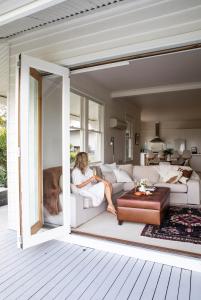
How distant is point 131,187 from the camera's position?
5688 mm

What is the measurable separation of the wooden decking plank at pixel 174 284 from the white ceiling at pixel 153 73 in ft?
11.1

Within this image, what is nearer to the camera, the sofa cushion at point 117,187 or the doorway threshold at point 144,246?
the doorway threshold at point 144,246

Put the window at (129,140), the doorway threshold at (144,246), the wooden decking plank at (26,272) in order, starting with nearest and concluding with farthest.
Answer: the wooden decking plank at (26,272)
the doorway threshold at (144,246)
the window at (129,140)

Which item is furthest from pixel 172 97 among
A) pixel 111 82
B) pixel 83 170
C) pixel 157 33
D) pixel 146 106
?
pixel 157 33

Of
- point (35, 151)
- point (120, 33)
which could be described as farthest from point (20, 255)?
point (120, 33)

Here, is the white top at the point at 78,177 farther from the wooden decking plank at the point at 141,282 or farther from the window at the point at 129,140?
the window at the point at 129,140

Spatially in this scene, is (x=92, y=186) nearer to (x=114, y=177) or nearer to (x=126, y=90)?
(x=114, y=177)

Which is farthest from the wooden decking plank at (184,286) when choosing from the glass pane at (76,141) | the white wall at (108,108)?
the white wall at (108,108)

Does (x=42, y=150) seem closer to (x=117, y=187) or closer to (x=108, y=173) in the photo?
(x=117, y=187)

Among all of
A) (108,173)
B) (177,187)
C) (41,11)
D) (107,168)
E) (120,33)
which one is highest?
(41,11)

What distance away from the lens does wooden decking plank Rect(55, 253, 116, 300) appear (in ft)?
7.32

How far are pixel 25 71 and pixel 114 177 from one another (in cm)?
358

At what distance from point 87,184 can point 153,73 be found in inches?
117

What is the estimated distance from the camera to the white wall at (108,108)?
547 cm
